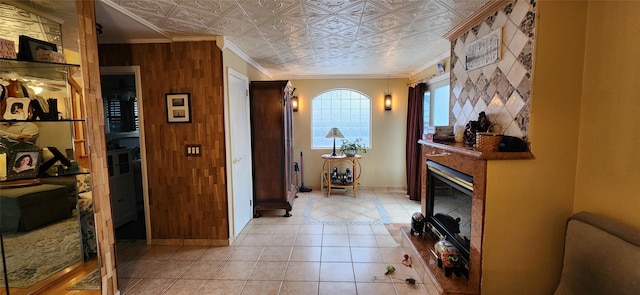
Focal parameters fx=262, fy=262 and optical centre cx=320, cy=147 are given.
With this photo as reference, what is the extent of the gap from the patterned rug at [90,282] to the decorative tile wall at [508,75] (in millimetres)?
3217

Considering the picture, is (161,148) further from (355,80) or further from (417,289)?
(355,80)

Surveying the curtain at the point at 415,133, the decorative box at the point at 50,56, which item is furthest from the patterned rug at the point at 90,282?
the curtain at the point at 415,133

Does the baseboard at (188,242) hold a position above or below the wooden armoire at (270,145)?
below

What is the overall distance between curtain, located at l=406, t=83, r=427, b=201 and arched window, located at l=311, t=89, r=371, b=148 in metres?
0.88

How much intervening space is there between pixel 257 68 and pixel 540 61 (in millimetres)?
3679

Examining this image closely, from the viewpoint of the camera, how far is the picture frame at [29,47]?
165cm

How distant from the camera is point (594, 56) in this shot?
1619mm

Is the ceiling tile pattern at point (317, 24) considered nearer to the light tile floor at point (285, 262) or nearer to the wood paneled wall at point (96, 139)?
the wood paneled wall at point (96, 139)

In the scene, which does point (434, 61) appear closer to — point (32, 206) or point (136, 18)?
point (136, 18)

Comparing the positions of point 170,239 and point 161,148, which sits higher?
point 161,148

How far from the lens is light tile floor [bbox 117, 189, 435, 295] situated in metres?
2.26

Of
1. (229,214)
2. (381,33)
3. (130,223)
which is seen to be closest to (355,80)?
(381,33)

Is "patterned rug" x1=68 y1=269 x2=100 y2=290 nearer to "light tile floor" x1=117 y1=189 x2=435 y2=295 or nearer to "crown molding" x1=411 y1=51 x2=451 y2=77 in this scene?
"light tile floor" x1=117 y1=189 x2=435 y2=295

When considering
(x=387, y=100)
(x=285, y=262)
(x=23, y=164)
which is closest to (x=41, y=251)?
(x=23, y=164)
